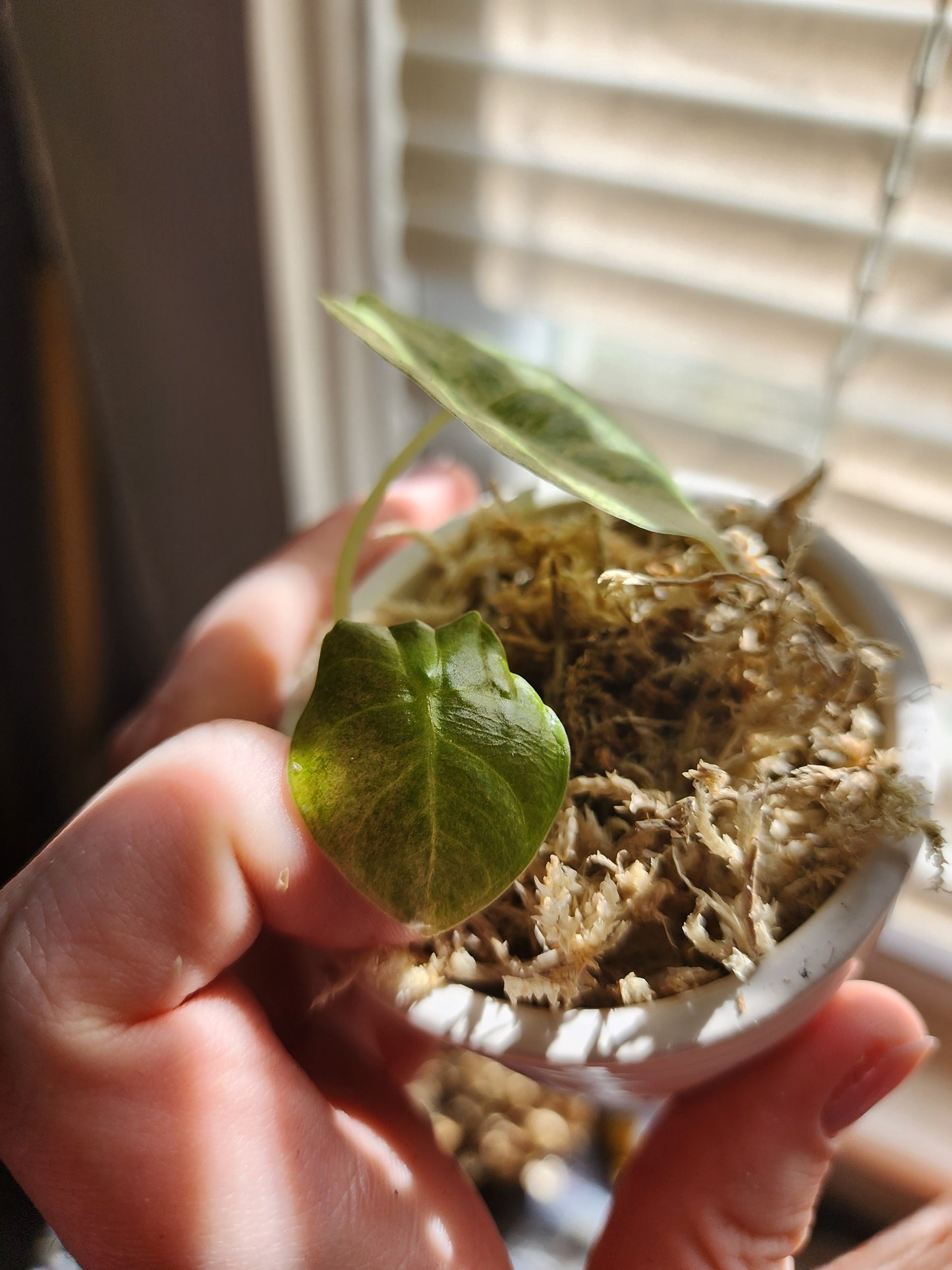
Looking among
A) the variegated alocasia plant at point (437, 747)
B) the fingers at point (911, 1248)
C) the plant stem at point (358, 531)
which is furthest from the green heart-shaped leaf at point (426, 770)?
the fingers at point (911, 1248)

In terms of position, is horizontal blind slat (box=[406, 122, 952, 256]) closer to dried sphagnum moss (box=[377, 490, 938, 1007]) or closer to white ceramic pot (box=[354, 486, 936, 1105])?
dried sphagnum moss (box=[377, 490, 938, 1007])

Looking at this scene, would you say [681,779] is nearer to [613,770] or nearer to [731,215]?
[613,770]

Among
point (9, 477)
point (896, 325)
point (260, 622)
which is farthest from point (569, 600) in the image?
point (9, 477)

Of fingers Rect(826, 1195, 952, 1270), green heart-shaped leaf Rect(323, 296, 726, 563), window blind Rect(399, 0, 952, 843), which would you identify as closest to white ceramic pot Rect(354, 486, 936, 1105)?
green heart-shaped leaf Rect(323, 296, 726, 563)

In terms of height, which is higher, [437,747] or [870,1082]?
[437,747]

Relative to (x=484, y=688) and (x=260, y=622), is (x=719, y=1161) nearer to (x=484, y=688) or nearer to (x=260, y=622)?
(x=484, y=688)

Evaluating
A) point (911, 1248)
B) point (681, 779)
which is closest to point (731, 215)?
point (681, 779)
